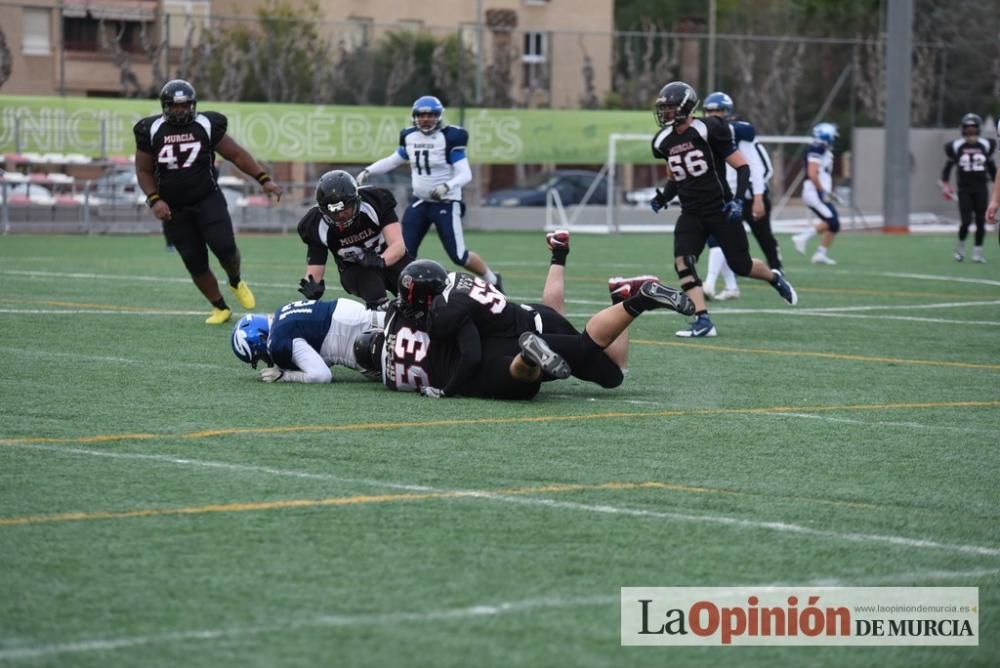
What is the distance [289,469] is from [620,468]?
153 centimetres

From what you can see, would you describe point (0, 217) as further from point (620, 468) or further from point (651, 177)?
point (620, 468)

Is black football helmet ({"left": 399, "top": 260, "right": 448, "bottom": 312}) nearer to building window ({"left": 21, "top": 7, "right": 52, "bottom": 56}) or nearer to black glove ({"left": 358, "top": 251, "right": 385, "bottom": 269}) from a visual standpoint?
black glove ({"left": 358, "top": 251, "right": 385, "bottom": 269})

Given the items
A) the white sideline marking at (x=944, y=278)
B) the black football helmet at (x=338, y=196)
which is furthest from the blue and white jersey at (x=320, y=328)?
the white sideline marking at (x=944, y=278)

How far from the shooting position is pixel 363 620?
512cm

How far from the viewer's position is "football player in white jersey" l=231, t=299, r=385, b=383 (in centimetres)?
1025

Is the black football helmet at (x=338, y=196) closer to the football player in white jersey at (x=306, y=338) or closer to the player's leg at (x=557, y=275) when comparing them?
the football player in white jersey at (x=306, y=338)

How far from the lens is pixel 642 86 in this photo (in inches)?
1528

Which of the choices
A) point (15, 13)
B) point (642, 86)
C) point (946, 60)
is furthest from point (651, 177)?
point (15, 13)

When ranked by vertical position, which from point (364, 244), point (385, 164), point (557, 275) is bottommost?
point (557, 275)

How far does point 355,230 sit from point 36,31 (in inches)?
856

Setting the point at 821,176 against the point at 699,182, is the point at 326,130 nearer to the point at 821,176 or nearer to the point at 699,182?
the point at 821,176

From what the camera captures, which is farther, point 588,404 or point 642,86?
point 642,86

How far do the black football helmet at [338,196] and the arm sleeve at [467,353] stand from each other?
205 cm

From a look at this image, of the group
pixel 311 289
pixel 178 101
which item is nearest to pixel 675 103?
pixel 178 101
